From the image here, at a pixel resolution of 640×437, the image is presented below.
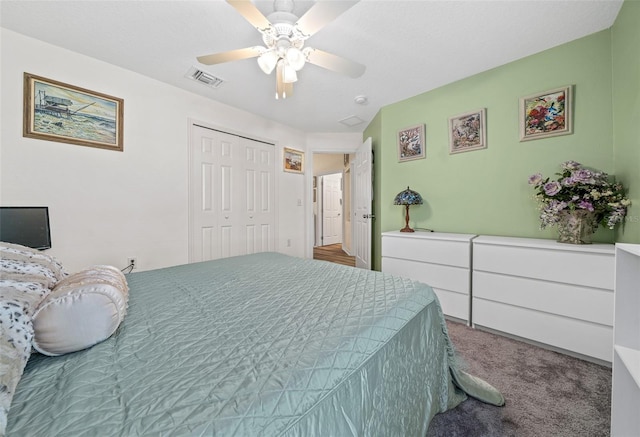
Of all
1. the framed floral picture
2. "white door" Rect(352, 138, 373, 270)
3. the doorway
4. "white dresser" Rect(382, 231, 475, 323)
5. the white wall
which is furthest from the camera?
the doorway

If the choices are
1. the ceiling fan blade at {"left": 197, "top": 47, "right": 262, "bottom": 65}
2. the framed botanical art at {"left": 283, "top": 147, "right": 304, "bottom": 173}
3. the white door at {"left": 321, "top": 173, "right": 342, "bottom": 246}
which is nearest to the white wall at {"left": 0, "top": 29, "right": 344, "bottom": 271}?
the framed botanical art at {"left": 283, "top": 147, "right": 304, "bottom": 173}

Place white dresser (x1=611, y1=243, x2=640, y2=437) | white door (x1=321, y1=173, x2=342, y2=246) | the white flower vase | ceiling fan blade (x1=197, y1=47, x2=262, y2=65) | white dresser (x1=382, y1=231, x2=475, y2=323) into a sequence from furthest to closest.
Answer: white door (x1=321, y1=173, x2=342, y2=246)
white dresser (x1=382, y1=231, x2=475, y2=323)
the white flower vase
ceiling fan blade (x1=197, y1=47, x2=262, y2=65)
white dresser (x1=611, y1=243, x2=640, y2=437)

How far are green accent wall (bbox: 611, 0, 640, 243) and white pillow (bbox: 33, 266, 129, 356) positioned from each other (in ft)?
8.81

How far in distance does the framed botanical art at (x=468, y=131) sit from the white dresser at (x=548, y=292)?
1.03 meters

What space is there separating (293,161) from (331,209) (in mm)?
2889

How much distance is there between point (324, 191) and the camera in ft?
21.2

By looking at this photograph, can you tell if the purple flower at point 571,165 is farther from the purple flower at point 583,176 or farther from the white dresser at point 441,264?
the white dresser at point 441,264

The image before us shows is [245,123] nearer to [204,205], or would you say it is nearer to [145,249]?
[204,205]

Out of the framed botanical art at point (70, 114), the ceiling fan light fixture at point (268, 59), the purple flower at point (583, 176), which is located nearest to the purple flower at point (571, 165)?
the purple flower at point (583, 176)

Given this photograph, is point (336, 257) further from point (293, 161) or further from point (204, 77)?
point (204, 77)

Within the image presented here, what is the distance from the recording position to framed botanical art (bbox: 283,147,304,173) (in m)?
3.84

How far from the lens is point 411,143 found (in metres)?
2.94

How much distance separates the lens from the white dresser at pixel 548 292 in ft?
5.13

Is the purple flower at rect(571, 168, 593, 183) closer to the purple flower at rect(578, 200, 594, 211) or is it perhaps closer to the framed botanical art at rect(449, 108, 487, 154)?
the purple flower at rect(578, 200, 594, 211)
